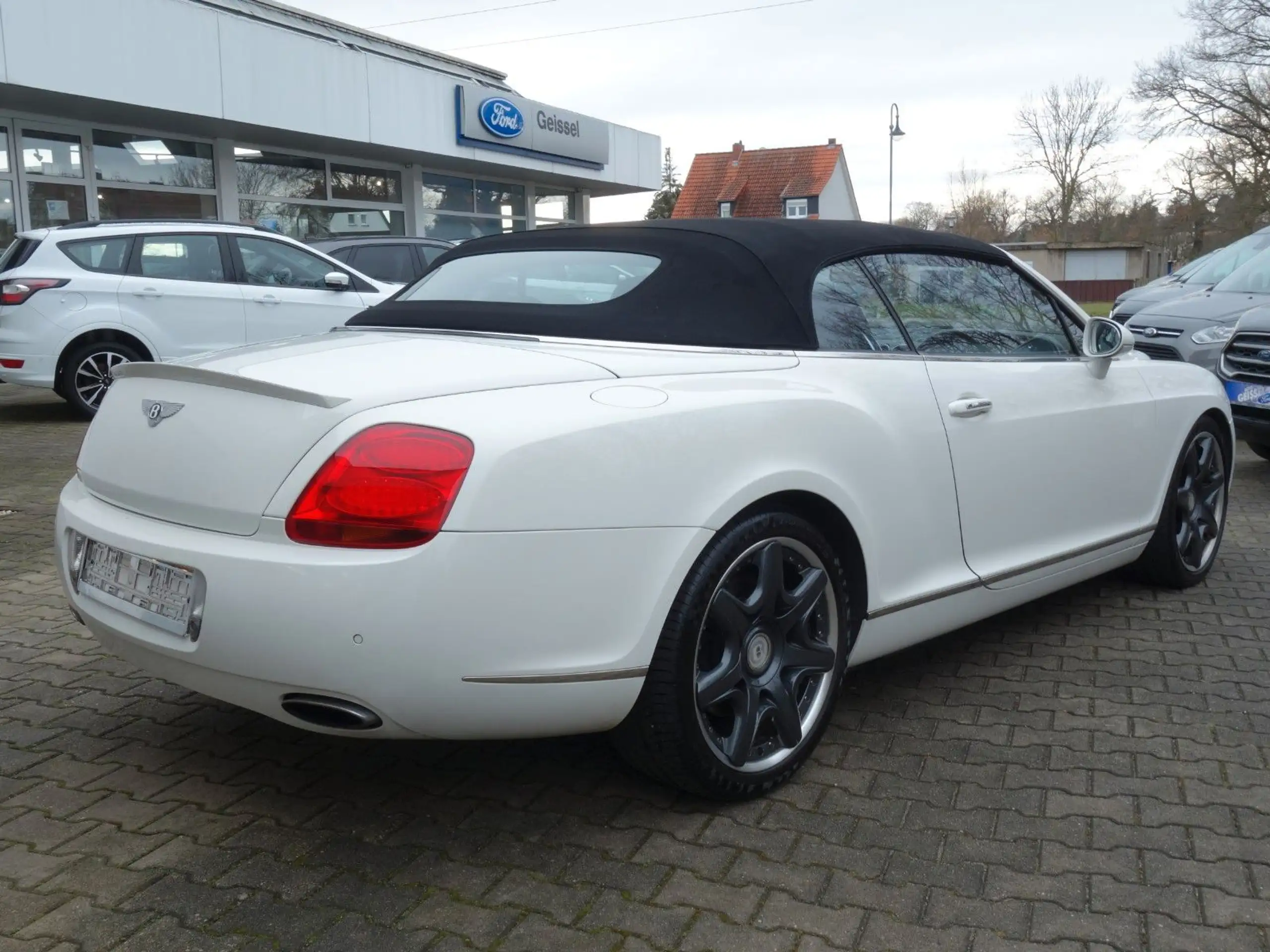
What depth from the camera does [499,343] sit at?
3.08 m

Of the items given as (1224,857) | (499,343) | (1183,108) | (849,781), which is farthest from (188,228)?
(1183,108)

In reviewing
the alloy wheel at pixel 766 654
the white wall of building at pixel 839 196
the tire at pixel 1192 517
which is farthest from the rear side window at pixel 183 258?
the white wall of building at pixel 839 196

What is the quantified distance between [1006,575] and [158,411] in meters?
2.49

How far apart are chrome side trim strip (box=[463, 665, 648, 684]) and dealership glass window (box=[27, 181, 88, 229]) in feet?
49.7

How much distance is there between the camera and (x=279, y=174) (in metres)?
19.5

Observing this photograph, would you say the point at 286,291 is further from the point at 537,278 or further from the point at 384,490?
the point at 384,490

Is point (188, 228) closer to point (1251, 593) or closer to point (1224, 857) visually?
point (1251, 593)

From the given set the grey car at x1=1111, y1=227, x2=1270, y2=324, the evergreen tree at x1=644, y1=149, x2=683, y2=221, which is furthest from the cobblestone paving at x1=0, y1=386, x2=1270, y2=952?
the evergreen tree at x1=644, y1=149, x2=683, y2=221

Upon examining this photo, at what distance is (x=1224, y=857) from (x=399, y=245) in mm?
11369

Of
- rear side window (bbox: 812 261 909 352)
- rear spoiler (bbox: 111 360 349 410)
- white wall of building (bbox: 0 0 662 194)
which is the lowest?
rear spoiler (bbox: 111 360 349 410)

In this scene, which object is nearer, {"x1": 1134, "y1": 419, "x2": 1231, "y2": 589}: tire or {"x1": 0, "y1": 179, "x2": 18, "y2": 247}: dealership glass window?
{"x1": 1134, "y1": 419, "x2": 1231, "y2": 589}: tire

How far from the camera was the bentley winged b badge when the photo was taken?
281cm

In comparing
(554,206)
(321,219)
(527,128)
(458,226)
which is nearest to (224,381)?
(321,219)

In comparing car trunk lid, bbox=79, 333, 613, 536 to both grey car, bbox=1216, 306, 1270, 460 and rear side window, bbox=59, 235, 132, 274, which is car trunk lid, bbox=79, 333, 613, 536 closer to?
grey car, bbox=1216, 306, 1270, 460
